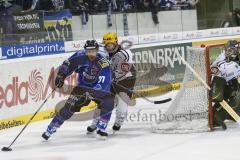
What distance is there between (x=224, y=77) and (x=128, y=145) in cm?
175

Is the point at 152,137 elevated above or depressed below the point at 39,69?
below

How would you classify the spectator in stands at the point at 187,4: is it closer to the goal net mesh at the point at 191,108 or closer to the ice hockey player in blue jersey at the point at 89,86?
the goal net mesh at the point at 191,108

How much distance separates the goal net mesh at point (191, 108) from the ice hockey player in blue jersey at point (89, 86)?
0.91m

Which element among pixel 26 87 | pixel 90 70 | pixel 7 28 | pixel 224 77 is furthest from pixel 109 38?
pixel 7 28

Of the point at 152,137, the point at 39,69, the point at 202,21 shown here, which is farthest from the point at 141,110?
the point at 202,21

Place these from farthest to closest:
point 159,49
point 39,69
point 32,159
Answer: point 159,49
point 39,69
point 32,159

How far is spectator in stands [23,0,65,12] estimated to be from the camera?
11433 mm

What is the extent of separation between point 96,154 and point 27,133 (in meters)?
1.99

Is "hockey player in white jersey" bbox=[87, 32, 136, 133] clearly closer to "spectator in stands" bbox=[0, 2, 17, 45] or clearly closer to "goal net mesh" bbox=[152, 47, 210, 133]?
"goal net mesh" bbox=[152, 47, 210, 133]

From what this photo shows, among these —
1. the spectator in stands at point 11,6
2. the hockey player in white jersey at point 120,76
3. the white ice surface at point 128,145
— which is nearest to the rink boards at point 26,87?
the white ice surface at point 128,145

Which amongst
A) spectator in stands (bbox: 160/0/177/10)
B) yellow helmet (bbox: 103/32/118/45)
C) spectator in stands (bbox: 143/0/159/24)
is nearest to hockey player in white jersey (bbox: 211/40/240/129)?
yellow helmet (bbox: 103/32/118/45)

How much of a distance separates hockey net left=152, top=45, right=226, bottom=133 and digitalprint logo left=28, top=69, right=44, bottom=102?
2229 millimetres

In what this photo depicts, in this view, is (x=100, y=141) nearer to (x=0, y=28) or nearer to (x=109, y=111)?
(x=109, y=111)

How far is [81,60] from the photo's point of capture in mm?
7258
